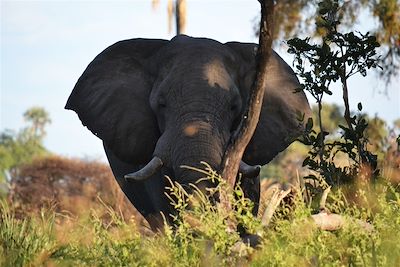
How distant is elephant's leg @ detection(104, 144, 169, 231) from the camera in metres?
11.2

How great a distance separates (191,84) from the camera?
11352 mm

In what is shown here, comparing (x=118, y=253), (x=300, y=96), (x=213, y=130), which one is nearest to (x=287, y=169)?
(x=300, y=96)

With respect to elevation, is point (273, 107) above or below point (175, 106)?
below

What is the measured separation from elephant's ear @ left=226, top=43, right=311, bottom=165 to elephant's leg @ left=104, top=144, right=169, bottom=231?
0.95m

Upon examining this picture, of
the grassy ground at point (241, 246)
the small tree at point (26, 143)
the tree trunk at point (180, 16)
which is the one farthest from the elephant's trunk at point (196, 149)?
the small tree at point (26, 143)

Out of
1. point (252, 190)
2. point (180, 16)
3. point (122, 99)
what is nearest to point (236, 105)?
point (252, 190)

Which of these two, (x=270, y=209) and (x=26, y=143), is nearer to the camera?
(x=270, y=209)

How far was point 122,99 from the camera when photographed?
12391 mm

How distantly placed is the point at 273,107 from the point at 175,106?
1.42 metres

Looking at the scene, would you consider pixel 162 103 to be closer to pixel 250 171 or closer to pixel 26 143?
pixel 250 171

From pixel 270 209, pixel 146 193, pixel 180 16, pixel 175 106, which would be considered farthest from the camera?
pixel 180 16

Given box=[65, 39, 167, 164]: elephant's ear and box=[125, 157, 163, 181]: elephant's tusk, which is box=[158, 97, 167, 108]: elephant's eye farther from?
box=[125, 157, 163, 181]: elephant's tusk

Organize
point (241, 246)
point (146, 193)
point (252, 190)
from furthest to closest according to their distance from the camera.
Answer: point (146, 193) → point (252, 190) → point (241, 246)

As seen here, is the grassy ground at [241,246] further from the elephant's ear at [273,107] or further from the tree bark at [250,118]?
the elephant's ear at [273,107]
